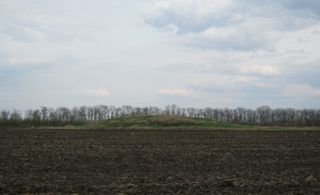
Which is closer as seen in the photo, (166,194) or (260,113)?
(166,194)

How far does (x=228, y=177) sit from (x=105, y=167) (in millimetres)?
5224

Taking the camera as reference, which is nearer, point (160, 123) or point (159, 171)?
point (159, 171)

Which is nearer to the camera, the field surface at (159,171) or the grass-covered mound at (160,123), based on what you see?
the field surface at (159,171)

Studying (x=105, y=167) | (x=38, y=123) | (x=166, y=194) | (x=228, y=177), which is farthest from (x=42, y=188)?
(x=38, y=123)

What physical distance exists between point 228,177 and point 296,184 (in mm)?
2367

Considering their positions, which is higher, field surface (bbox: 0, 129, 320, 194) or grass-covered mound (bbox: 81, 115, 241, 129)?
grass-covered mound (bbox: 81, 115, 241, 129)

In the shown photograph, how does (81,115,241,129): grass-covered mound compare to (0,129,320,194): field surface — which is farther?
(81,115,241,129): grass-covered mound

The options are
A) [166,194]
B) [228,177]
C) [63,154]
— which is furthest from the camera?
[63,154]

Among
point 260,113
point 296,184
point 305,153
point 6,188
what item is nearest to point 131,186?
point 6,188

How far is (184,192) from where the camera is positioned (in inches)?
489

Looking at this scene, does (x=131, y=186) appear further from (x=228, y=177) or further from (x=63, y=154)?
(x=63, y=154)

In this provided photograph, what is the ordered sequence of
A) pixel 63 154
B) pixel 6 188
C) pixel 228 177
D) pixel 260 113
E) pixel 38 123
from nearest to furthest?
pixel 6 188 → pixel 228 177 → pixel 63 154 → pixel 38 123 → pixel 260 113

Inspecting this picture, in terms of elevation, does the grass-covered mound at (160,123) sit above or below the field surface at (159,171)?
above

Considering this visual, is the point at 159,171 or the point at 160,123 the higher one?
the point at 160,123
